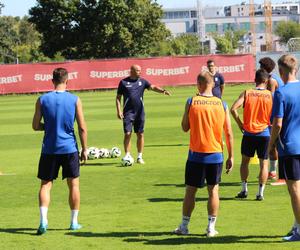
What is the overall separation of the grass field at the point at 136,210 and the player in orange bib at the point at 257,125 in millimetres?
421

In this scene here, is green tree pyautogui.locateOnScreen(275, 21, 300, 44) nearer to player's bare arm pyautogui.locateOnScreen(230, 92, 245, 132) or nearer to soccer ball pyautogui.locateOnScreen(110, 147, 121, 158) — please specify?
soccer ball pyautogui.locateOnScreen(110, 147, 121, 158)

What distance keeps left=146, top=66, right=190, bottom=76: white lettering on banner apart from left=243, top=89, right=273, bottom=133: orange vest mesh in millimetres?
36112

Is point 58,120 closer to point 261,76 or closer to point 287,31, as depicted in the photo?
point 261,76

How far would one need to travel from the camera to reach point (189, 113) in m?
8.59

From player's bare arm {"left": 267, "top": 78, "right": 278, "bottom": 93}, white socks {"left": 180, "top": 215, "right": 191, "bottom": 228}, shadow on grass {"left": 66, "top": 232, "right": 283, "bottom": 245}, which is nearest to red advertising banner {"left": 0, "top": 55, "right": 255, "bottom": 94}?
player's bare arm {"left": 267, "top": 78, "right": 278, "bottom": 93}

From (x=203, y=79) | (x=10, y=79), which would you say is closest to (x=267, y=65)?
(x=203, y=79)

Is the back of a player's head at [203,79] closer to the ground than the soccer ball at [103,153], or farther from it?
farther from it

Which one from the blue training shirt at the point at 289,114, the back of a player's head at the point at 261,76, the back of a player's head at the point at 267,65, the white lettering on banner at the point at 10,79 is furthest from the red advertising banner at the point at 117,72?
the blue training shirt at the point at 289,114

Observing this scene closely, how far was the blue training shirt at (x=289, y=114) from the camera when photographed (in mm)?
8172

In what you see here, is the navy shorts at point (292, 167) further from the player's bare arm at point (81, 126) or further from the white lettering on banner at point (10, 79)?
the white lettering on banner at point (10, 79)

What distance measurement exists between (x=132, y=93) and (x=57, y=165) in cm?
651

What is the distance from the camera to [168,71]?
47.6 meters

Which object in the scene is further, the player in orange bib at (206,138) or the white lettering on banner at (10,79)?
the white lettering on banner at (10,79)

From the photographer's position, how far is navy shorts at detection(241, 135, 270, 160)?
441 inches
